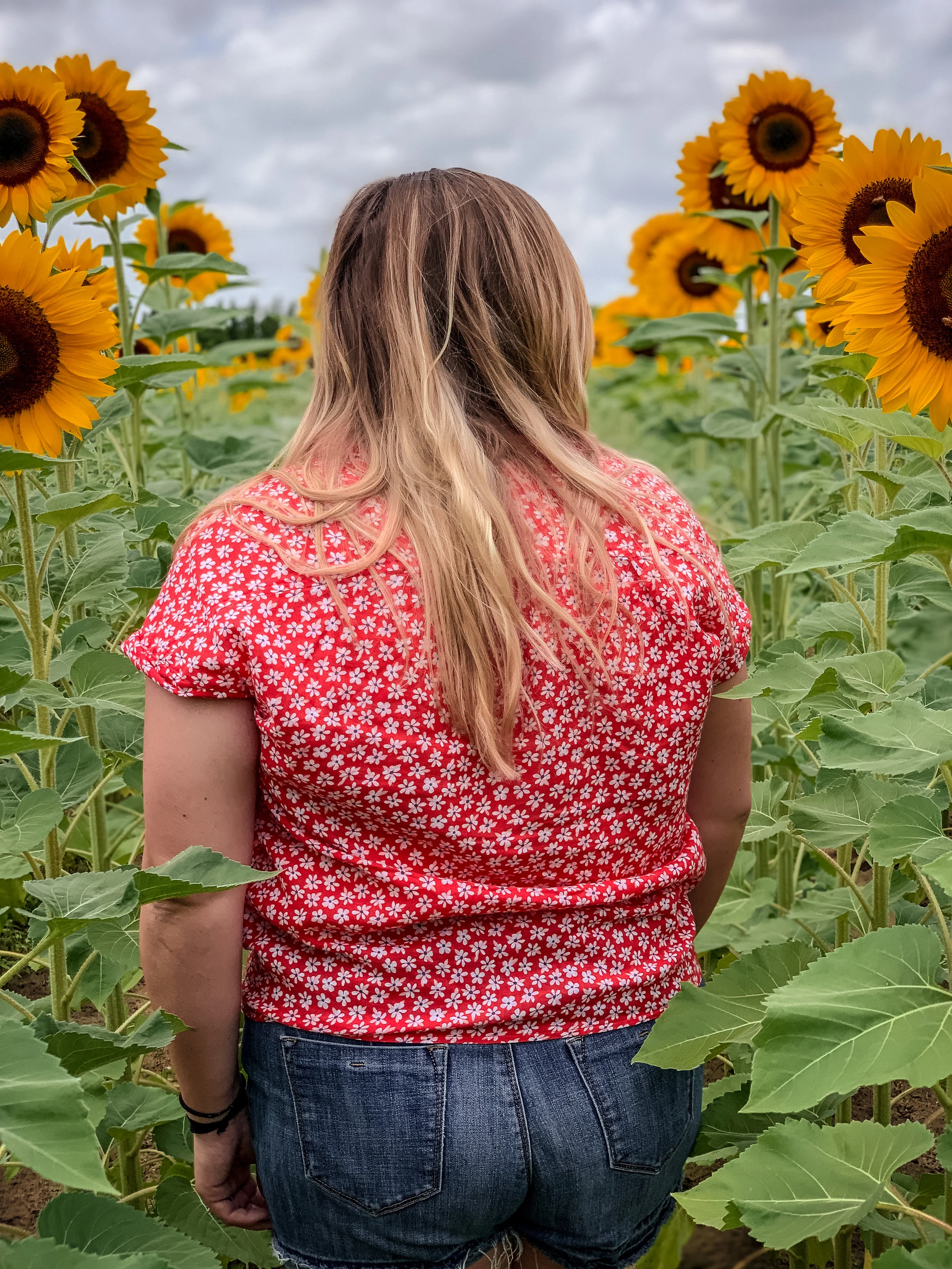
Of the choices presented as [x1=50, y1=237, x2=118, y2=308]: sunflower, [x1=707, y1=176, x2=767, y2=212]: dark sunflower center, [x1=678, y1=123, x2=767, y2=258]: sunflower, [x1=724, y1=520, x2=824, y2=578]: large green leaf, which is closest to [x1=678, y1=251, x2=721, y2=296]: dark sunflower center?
[x1=678, y1=123, x2=767, y2=258]: sunflower

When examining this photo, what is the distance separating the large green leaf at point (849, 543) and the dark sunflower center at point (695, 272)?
3138 mm

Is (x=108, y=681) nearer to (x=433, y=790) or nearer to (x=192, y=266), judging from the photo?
(x=433, y=790)

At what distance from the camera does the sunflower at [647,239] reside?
4684 mm

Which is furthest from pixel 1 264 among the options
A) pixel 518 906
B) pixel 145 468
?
pixel 145 468

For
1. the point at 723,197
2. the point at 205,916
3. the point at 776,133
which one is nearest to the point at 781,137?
the point at 776,133

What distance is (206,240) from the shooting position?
175 inches

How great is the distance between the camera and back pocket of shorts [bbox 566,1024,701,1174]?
150cm

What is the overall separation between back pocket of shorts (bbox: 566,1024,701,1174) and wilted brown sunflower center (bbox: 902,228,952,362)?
0.87 meters

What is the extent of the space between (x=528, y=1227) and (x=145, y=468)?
219 cm

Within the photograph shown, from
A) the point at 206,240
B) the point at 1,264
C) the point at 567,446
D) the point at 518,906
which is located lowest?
the point at 518,906

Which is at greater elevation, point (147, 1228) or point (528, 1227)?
point (147, 1228)

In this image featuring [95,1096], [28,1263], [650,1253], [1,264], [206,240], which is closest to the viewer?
[650,1253]

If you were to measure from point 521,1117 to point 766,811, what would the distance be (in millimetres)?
817

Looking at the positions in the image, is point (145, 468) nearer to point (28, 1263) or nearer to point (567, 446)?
point (567, 446)
